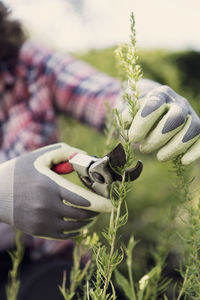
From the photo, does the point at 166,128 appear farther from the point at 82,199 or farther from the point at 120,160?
the point at 82,199

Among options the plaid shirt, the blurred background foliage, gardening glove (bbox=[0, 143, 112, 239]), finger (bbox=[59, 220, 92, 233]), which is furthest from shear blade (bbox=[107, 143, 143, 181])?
the blurred background foliage

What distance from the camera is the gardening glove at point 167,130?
0.67m

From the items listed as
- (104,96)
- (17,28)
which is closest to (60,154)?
(104,96)

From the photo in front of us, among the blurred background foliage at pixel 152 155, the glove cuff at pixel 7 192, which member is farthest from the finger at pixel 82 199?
the blurred background foliage at pixel 152 155

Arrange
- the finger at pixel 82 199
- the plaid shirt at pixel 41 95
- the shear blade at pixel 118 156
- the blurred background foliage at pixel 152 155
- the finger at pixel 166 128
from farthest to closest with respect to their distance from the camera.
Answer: the blurred background foliage at pixel 152 155
the plaid shirt at pixel 41 95
the finger at pixel 82 199
the finger at pixel 166 128
the shear blade at pixel 118 156

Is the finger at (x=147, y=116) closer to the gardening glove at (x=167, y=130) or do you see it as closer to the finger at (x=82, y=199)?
the gardening glove at (x=167, y=130)

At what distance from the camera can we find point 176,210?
817 millimetres

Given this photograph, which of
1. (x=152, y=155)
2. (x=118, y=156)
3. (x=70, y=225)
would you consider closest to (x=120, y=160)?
(x=118, y=156)

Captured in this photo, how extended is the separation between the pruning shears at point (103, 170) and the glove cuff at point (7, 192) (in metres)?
0.23

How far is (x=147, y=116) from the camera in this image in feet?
2.19

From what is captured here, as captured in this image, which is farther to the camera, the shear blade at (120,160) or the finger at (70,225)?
the finger at (70,225)

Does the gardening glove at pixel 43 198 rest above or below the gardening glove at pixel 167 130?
below

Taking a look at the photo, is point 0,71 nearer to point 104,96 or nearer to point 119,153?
point 104,96

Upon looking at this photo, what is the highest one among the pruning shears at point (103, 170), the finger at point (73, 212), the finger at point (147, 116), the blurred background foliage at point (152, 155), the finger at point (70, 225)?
the finger at point (147, 116)
